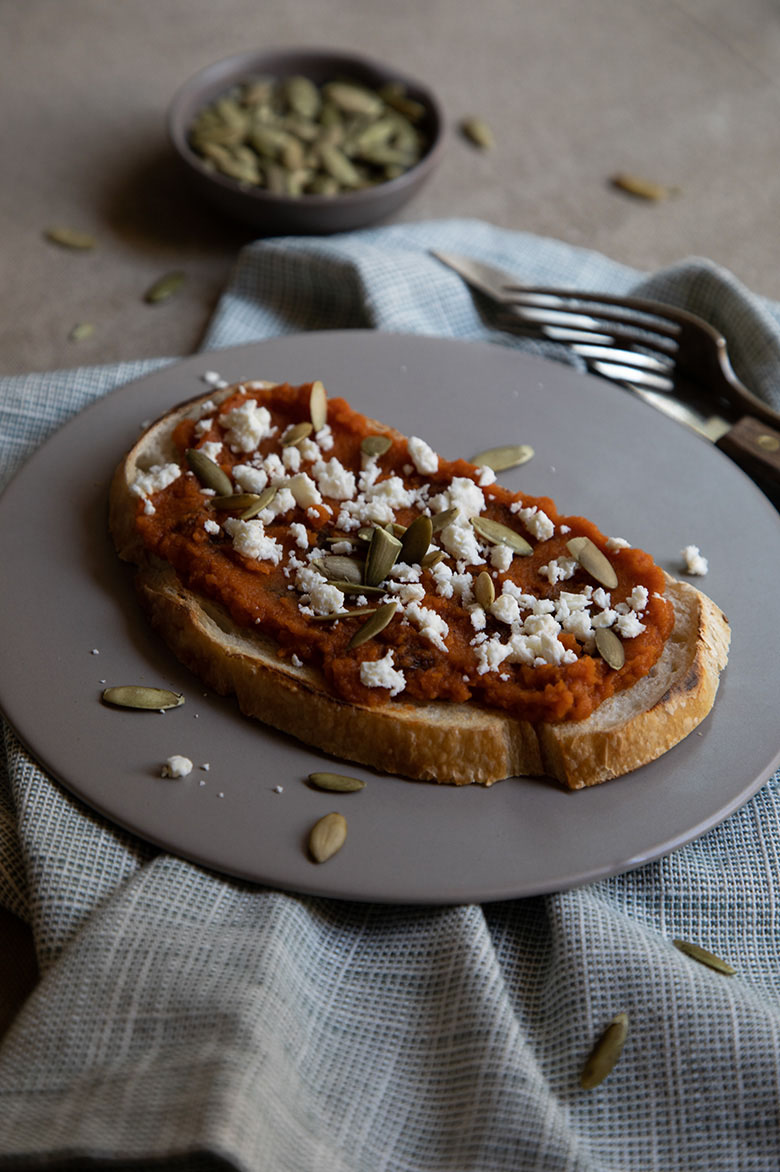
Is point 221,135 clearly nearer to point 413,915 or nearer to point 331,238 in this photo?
point 331,238

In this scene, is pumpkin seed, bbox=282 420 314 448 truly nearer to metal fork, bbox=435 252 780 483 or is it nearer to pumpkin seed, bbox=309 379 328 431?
pumpkin seed, bbox=309 379 328 431

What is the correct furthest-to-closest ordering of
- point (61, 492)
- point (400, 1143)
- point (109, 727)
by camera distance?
1. point (61, 492)
2. point (109, 727)
3. point (400, 1143)

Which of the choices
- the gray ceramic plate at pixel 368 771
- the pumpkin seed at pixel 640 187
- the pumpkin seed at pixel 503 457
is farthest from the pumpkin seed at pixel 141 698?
the pumpkin seed at pixel 640 187

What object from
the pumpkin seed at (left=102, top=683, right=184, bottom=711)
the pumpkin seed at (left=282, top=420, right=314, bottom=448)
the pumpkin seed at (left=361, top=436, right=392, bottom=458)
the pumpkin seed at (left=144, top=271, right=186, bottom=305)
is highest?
the pumpkin seed at (left=361, top=436, right=392, bottom=458)

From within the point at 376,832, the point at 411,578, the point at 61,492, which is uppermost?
the point at 411,578

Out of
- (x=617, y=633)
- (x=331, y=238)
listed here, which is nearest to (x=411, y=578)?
(x=617, y=633)

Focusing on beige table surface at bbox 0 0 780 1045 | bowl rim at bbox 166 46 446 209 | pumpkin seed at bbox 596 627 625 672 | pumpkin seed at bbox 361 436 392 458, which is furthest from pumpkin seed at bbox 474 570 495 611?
bowl rim at bbox 166 46 446 209

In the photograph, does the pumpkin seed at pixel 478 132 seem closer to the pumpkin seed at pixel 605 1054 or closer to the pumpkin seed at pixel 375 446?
the pumpkin seed at pixel 375 446

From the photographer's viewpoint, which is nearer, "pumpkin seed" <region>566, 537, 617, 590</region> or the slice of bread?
the slice of bread
